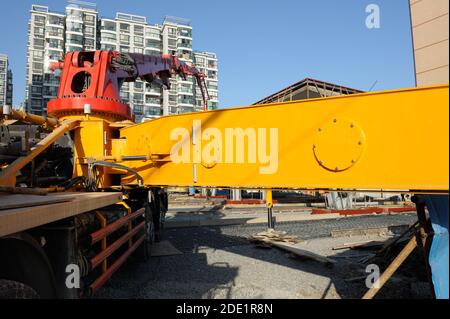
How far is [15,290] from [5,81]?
97.4m

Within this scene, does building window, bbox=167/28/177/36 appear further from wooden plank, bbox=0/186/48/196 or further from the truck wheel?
the truck wheel

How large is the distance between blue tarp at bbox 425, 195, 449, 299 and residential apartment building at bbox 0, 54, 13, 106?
307 feet

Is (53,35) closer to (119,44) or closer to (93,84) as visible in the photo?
(119,44)

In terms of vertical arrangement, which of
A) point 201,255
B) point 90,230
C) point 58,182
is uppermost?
point 58,182

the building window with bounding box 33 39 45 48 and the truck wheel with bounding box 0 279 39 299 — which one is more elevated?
the building window with bounding box 33 39 45 48

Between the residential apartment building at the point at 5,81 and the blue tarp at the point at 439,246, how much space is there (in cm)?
9354

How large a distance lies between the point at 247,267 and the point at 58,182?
3599 mm

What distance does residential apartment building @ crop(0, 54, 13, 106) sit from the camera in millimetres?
78312

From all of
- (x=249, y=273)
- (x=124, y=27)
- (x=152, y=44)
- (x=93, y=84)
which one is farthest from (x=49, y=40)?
(x=249, y=273)

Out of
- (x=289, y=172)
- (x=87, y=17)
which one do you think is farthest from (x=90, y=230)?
(x=87, y=17)

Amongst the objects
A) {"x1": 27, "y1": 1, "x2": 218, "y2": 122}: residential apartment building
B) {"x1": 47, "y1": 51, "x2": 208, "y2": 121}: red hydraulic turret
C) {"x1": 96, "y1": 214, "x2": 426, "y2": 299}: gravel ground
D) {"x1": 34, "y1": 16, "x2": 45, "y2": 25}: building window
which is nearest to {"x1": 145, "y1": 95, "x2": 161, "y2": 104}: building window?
{"x1": 27, "y1": 1, "x2": 218, "y2": 122}: residential apartment building

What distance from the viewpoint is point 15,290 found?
7.72 ft
